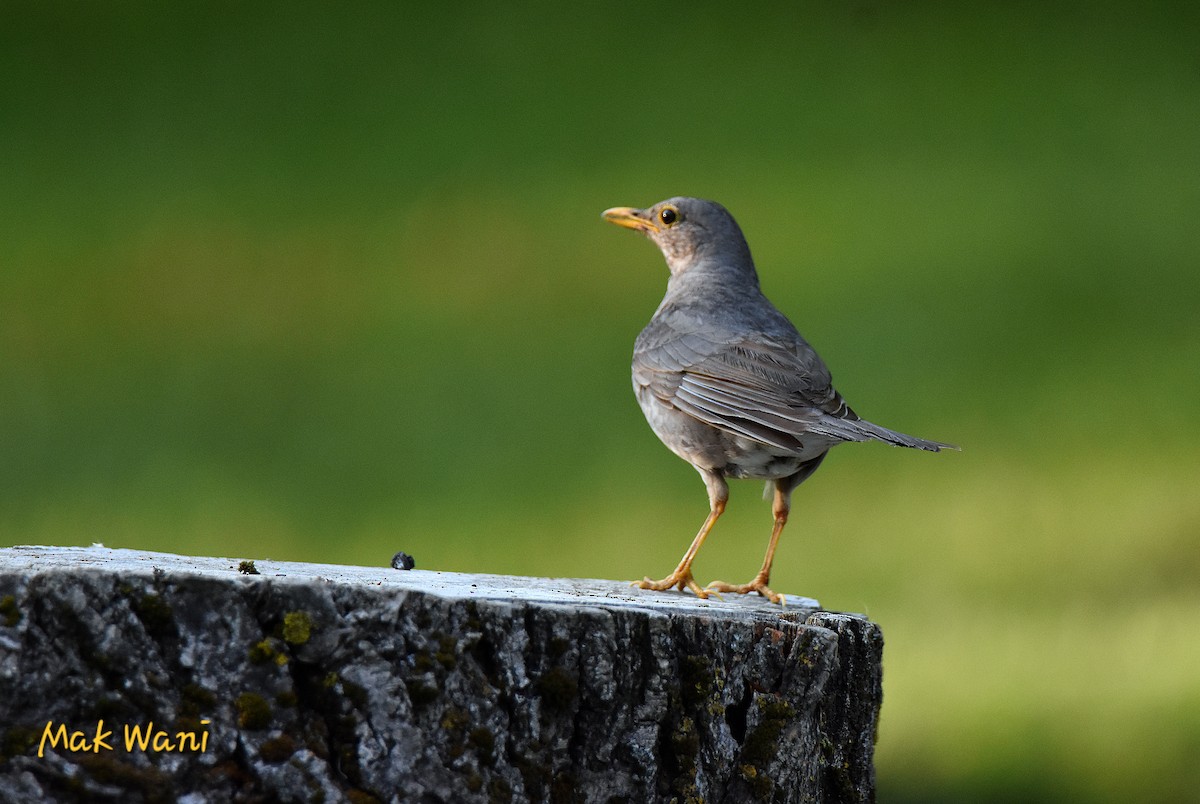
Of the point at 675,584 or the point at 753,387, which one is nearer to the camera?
the point at 753,387

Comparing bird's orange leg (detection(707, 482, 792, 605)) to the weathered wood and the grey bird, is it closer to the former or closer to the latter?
the grey bird

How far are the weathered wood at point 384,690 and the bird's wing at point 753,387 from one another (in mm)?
1118

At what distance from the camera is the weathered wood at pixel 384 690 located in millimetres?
2664

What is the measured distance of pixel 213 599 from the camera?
2762mm

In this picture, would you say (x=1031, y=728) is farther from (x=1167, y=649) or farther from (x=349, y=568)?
(x=349, y=568)

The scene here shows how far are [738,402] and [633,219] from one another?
2.05 metres

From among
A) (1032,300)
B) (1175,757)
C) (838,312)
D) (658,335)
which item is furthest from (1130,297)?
(658,335)

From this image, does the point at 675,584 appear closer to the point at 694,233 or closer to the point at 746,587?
the point at 746,587

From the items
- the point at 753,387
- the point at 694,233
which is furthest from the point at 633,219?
the point at 753,387

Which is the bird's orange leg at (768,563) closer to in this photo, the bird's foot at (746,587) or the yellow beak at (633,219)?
the bird's foot at (746,587)

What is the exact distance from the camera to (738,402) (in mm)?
4793

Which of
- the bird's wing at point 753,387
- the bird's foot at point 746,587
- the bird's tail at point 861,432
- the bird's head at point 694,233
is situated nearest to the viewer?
the bird's tail at point 861,432

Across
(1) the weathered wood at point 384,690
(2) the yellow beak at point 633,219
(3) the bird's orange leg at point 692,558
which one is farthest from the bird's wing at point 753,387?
(2) the yellow beak at point 633,219

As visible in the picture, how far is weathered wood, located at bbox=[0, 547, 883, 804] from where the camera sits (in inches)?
105
